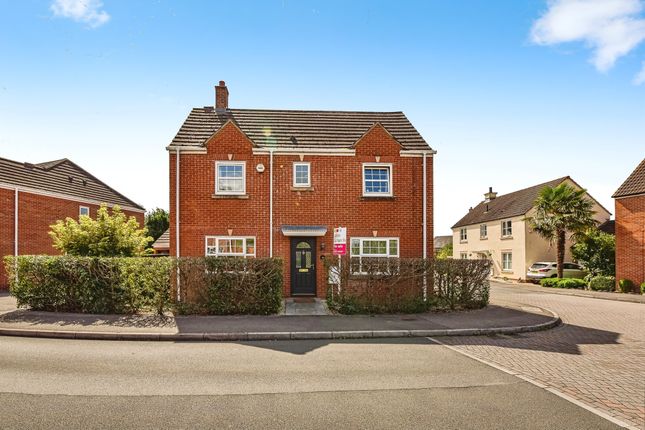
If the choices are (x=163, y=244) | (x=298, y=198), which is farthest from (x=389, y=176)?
(x=163, y=244)

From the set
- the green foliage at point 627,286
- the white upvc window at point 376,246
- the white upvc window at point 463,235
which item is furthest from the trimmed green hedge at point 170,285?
the white upvc window at point 463,235

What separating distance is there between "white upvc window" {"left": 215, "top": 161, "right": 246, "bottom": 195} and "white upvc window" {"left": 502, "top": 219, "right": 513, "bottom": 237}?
84.2 feet

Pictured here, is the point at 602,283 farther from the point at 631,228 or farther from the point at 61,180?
the point at 61,180

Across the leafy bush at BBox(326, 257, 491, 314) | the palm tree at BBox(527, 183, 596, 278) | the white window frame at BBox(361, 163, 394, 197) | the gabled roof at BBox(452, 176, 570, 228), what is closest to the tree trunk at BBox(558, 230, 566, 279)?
the palm tree at BBox(527, 183, 596, 278)

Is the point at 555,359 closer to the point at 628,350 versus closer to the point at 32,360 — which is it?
the point at 628,350

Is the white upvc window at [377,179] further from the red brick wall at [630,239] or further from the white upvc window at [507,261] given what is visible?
the white upvc window at [507,261]

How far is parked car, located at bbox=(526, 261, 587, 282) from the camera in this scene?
2891 centimetres

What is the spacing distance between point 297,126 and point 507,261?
24780 mm

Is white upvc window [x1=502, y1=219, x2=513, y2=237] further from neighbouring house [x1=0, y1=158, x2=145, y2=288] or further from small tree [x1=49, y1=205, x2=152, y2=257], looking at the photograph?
neighbouring house [x1=0, y1=158, x2=145, y2=288]

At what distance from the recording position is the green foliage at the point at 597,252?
83.3 ft

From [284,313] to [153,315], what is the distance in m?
4.09

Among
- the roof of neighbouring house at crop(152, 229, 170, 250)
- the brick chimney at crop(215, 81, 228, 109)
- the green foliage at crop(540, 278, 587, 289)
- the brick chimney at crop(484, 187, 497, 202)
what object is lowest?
the green foliage at crop(540, 278, 587, 289)

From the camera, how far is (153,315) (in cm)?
1220

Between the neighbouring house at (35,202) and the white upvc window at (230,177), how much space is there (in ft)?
43.6
